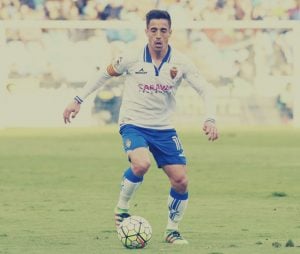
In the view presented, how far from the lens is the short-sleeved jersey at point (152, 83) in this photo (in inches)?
448

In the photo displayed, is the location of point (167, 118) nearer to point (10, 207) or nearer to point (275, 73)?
point (10, 207)

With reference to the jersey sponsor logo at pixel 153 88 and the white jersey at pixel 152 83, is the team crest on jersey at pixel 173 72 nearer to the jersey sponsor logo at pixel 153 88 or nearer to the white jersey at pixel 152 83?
the white jersey at pixel 152 83

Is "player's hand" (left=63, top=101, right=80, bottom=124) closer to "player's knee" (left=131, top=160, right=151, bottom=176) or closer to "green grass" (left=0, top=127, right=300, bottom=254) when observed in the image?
"player's knee" (left=131, top=160, right=151, bottom=176)

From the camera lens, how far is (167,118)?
1155 centimetres

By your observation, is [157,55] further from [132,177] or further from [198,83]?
[132,177]

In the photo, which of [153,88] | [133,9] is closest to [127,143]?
[153,88]

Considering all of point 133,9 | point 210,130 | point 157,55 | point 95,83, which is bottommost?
point 133,9

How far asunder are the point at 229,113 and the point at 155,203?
19.1 metres

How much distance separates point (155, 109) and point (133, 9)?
80.6 feet

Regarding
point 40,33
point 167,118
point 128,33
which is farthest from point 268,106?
point 167,118

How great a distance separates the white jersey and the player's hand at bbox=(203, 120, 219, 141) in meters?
0.30

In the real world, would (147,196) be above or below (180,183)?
below

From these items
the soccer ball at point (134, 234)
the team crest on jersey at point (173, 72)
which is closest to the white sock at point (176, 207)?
the soccer ball at point (134, 234)

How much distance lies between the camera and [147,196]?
54.3 ft
